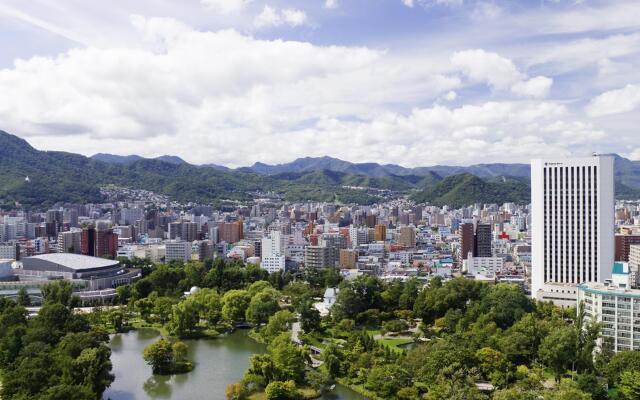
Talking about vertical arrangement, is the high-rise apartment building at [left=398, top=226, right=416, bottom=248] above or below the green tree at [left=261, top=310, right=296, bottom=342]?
above

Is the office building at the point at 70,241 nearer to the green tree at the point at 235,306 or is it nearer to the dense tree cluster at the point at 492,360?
the green tree at the point at 235,306

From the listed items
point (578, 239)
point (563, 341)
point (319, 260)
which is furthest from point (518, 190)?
point (563, 341)

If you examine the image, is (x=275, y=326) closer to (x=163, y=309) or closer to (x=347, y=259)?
(x=163, y=309)

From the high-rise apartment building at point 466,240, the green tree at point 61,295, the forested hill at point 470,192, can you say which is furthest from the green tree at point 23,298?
the forested hill at point 470,192

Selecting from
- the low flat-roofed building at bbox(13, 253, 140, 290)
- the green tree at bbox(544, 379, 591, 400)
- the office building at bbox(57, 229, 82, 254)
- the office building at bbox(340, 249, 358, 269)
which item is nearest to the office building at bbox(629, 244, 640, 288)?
the office building at bbox(340, 249, 358, 269)

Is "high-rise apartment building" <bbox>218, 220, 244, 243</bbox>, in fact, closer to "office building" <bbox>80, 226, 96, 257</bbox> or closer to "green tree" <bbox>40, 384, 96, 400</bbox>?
"office building" <bbox>80, 226, 96, 257</bbox>

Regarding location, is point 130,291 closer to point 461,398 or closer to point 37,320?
point 37,320
